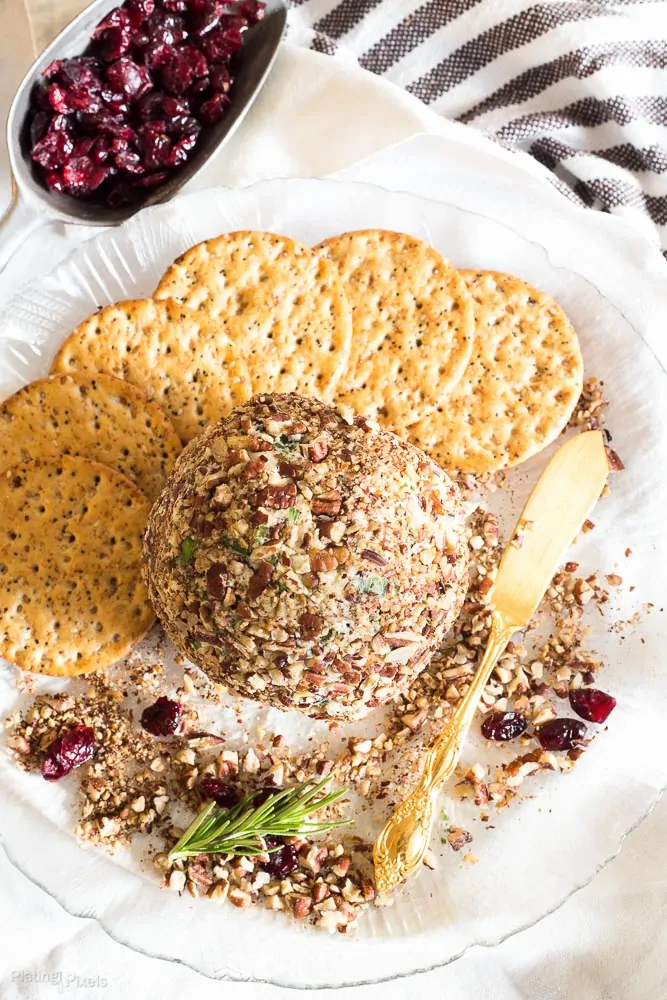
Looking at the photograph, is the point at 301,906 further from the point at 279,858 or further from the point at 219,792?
the point at 219,792

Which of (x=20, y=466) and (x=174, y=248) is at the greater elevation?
(x=174, y=248)

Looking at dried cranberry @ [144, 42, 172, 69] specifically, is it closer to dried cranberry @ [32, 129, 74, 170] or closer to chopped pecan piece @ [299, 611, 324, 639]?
dried cranberry @ [32, 129, 74, 170]

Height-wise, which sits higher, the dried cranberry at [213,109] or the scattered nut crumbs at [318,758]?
the dried cranberry at [213,109]

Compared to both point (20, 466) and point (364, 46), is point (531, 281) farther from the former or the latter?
point (20, 466)

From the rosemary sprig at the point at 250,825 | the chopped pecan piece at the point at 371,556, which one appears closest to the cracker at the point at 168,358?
the chopped pecan piece at the point at 371,556

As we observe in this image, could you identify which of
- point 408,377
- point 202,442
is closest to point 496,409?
point 408,377

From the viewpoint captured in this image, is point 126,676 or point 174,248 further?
point 174,248

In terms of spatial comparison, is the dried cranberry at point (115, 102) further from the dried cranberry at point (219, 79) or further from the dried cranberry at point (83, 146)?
the dried cranberry at point (219, 79)
